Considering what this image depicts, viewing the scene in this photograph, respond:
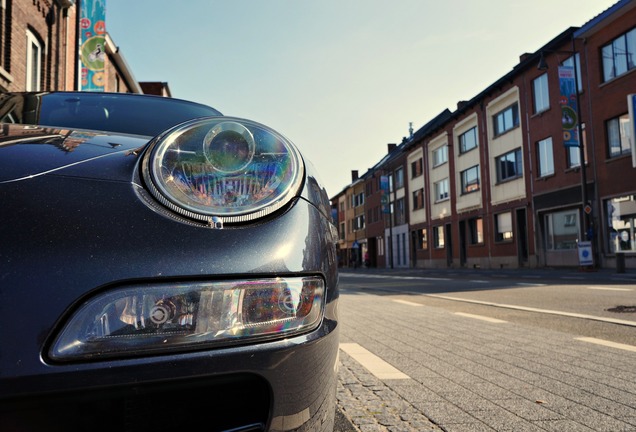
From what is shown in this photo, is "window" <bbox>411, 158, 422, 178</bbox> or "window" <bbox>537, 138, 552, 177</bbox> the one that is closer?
"window" <bbox>537, 138, 552, 177</bbox>

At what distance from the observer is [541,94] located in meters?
24.9

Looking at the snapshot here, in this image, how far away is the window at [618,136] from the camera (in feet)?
64.8

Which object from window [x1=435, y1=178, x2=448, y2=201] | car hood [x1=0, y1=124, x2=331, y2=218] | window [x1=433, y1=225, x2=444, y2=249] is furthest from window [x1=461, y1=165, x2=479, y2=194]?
car hood [x1=0, y1=124, x2=331, y2=218]

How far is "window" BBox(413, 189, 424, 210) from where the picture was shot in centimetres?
4140

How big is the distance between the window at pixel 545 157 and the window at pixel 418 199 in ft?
53.5

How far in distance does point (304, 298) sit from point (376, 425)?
1.31 metres

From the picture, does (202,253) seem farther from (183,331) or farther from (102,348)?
(102,348)

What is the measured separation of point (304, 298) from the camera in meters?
1.21

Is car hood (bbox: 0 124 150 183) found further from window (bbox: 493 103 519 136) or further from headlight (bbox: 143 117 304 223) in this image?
window (bbox: 493 103 519 136)

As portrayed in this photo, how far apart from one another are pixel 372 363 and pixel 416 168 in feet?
132

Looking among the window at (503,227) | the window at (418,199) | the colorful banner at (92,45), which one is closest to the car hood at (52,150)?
the colorful banner at (92,45)

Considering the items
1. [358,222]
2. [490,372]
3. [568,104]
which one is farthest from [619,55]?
[358,222]

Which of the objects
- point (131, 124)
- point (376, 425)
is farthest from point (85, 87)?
point (376, 425)

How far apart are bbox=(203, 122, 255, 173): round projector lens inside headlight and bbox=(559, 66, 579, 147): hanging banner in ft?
71.5
